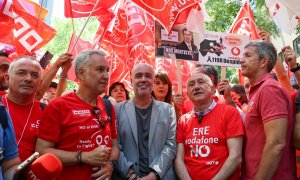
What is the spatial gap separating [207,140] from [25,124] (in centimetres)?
175

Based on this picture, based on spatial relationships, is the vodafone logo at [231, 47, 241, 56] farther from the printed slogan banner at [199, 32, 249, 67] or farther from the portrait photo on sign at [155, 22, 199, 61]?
Answer: the portrait photo on sign at [155, 22, 199, 61]

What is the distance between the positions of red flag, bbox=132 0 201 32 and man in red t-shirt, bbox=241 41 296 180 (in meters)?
2.80

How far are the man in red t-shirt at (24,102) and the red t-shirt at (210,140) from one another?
152 cm

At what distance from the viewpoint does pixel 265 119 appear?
3250mm

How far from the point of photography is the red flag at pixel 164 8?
250 inches

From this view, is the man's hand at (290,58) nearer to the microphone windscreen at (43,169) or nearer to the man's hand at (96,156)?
the man's hand at (96,156)

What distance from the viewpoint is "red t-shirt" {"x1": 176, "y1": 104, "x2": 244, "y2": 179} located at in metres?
3.73

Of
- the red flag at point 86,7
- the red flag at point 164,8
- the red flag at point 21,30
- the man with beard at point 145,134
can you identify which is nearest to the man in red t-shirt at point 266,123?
the man with beard at point 145,134

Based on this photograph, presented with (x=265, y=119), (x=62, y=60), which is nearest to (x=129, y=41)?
(x=62, y=60)

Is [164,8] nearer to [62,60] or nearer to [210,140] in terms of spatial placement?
[62,60]

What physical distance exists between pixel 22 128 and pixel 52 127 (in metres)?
0.30

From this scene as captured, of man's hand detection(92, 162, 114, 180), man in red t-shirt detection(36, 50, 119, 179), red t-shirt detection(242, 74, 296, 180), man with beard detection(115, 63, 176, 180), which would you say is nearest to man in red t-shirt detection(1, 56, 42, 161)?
man in red t-shirt detection(36, 50, 119, 179)

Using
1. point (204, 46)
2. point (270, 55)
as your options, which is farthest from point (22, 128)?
point (204, 46)

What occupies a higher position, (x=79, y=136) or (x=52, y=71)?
(x=52, y=71)
